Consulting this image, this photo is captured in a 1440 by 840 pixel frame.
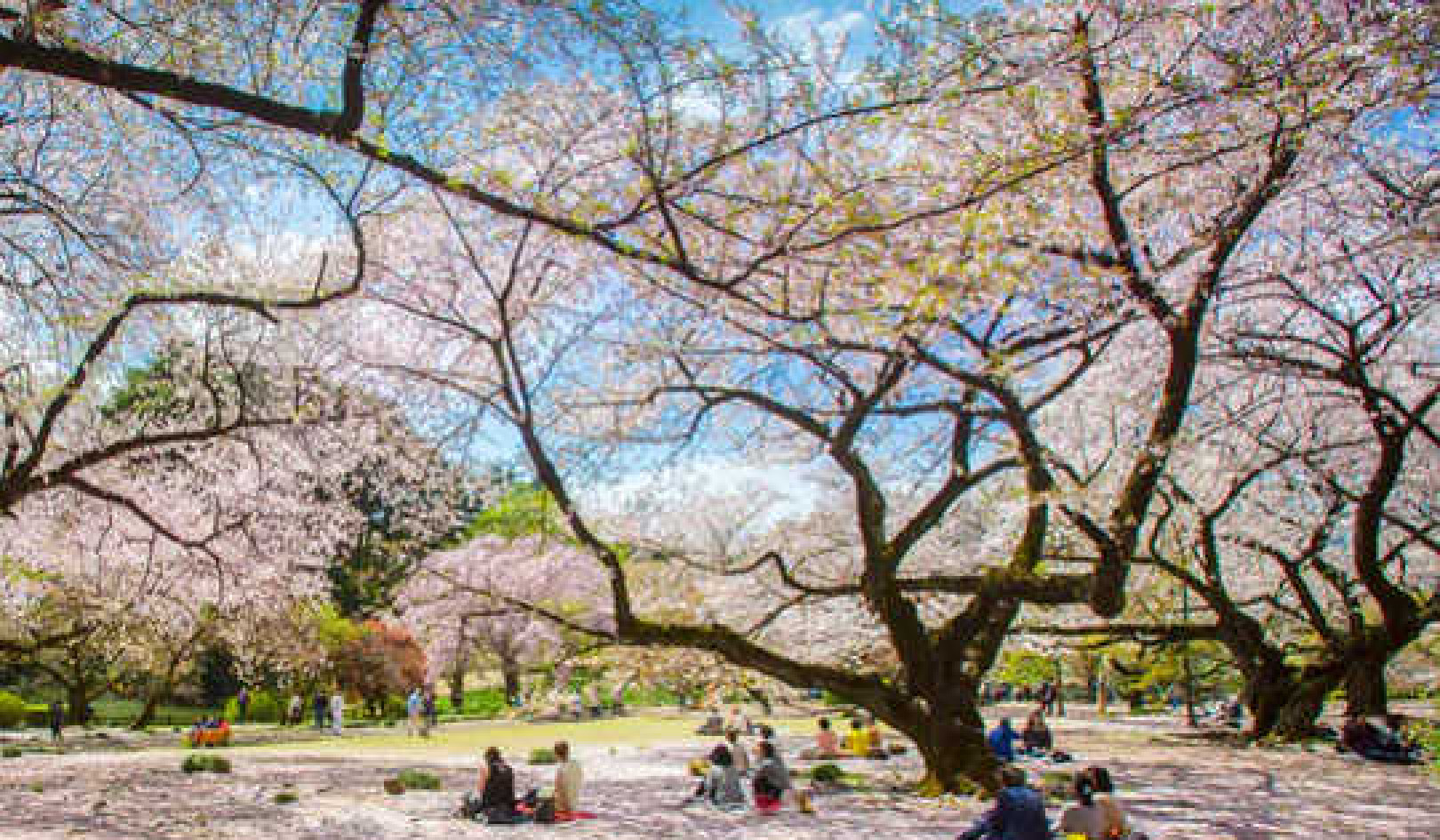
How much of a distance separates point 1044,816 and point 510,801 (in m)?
5.98

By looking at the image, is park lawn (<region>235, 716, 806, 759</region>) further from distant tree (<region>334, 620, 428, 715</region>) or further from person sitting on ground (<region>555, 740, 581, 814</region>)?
person sitting on ground (<region>555, 740, 581, 814</region>)

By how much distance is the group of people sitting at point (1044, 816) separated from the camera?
6.78 metres

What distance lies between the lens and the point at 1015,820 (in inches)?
267

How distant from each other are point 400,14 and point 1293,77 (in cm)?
493

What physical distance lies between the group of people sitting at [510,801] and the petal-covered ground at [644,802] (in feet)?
0.66

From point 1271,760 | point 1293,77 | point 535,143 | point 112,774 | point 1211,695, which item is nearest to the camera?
point 1293,77

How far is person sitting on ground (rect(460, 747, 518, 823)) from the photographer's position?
1023 cm

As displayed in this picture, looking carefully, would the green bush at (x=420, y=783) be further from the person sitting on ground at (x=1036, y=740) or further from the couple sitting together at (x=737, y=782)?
the person sitting on ground at (x=1036, y=740)

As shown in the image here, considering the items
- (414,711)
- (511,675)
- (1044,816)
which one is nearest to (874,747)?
(1044,816)

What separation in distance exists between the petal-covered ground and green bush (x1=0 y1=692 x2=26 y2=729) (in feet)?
47.1

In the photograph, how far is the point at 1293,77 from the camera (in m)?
5.29

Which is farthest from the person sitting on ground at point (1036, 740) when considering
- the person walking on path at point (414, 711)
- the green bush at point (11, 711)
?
the green bush at point (11, 711)

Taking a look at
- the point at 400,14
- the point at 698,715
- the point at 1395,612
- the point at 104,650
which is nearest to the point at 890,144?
the point at 400,14

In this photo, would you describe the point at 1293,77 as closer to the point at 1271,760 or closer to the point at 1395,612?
the point at 1395,612
